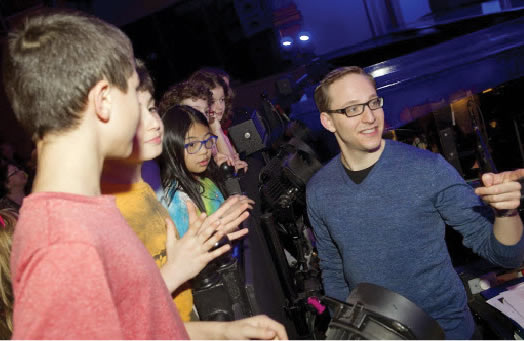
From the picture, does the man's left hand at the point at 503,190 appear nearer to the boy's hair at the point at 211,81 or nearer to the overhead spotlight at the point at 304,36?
the boy's hair at the point at 211,81

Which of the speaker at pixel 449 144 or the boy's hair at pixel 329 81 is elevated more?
the boy's hair at pixel 329 81

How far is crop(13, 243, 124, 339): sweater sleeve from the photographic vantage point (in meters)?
0.56

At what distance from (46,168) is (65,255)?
219mm

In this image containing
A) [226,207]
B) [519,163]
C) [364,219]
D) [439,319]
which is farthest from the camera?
[519,163]

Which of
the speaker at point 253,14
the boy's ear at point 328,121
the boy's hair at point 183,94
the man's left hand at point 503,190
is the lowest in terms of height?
the man's left hand at point 503,190

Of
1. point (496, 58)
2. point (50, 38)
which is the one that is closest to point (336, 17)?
point (496, 58)

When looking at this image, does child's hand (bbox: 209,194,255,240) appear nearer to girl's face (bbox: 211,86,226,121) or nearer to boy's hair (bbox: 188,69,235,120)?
boy's hair (bbox: 188,69,235,120)

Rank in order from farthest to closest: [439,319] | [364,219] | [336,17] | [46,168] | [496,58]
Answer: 1. [336,17]
2. [496,58]
3. [364,219]
4. [439,319]
5. [46,168]

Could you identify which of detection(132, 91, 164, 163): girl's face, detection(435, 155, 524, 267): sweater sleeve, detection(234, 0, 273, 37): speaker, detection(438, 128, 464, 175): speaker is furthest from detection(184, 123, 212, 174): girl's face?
detection(234, 0, 273, 37): speaker

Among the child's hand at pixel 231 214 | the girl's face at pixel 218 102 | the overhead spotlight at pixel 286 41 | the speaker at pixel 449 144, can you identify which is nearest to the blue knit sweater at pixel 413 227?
the child's hand at pixel 231 214

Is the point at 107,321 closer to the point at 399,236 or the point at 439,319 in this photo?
the point at 399,236

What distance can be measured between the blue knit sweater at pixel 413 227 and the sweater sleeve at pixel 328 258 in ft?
0.39

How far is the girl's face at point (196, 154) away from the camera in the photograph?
2209mm

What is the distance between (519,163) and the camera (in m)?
3.01
